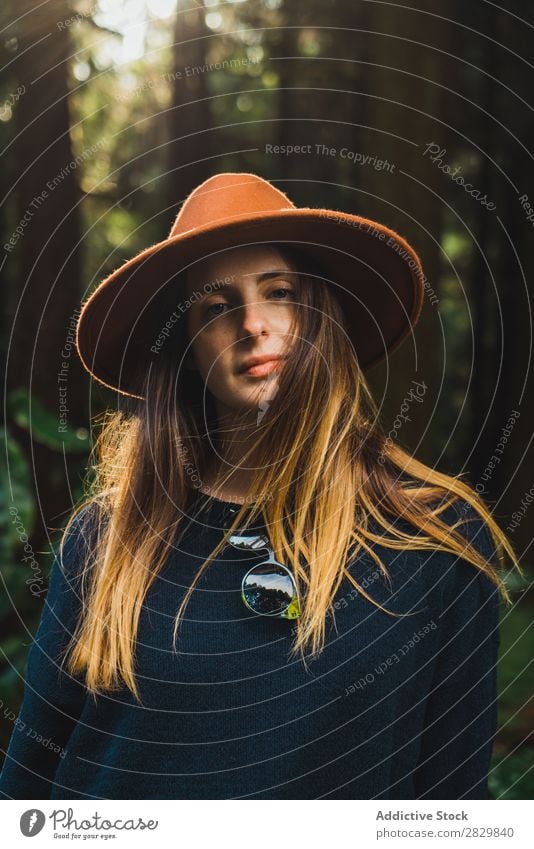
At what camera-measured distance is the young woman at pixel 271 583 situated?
1.50 m

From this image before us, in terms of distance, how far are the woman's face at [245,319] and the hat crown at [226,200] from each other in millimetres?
101

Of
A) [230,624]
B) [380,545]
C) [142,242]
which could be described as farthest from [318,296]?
[142,242]

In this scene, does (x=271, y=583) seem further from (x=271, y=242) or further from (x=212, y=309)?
(x=271, y=242)

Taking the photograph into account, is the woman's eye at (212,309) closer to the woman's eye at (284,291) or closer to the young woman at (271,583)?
the young woman at (271,583)

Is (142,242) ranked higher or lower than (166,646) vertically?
higher

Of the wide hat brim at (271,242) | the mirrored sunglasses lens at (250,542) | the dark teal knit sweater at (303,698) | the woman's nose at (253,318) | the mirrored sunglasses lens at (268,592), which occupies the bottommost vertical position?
the dark teal knit sweater at (303,698)

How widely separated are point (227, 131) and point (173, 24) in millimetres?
2446

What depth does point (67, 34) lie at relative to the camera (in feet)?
10.3

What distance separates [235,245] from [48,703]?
1030 mm

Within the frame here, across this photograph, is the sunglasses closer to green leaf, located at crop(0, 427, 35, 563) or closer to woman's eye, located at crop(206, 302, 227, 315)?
woman's eye, located at crop(206, 302, 227, 315)

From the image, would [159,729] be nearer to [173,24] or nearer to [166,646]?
[166,646]

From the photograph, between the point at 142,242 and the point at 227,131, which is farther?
the point at 142,242

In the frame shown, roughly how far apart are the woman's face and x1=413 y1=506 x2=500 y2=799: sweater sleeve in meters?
0.52
